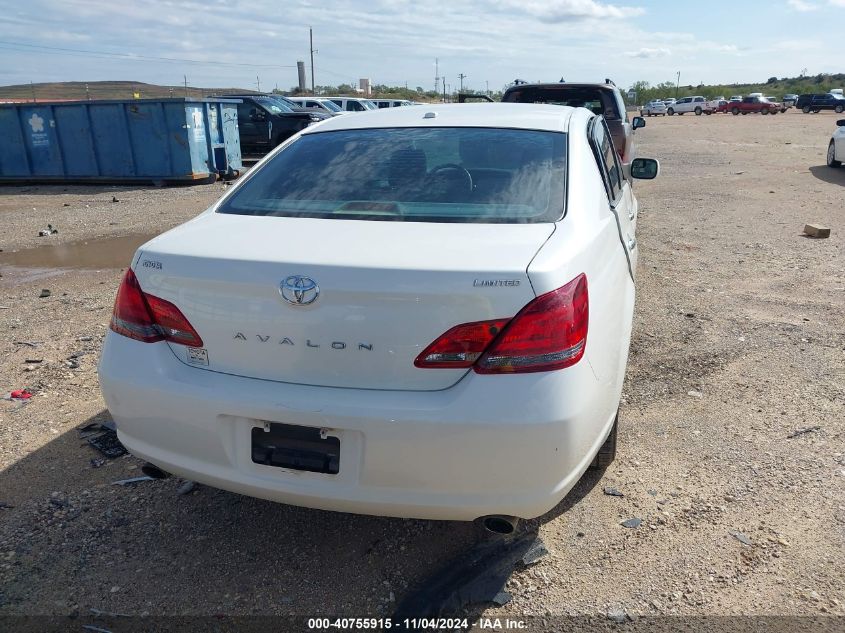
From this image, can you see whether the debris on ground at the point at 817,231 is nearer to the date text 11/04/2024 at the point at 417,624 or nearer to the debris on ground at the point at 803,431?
the debris on ground at the point at 803,431

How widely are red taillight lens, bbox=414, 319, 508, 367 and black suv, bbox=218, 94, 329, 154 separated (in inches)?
695

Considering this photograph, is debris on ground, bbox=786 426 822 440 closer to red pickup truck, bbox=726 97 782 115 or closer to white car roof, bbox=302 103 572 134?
white car roof, bbox=302 103 572 134

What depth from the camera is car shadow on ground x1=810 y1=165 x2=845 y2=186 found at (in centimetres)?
1461

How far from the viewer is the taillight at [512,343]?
2.17m

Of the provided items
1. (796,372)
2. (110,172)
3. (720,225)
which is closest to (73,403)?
(796,372)

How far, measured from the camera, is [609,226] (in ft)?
9.91

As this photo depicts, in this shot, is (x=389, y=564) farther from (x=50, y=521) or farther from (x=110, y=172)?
(x=110, y=172)

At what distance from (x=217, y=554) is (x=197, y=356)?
3.02 feet

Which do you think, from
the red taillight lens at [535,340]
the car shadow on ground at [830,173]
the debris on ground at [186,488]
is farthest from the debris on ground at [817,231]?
the debris on ground at [186,488]

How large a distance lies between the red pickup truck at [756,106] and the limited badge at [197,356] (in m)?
62.9

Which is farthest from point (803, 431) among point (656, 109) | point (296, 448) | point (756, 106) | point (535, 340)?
point (656, 109)

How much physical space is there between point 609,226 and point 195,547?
2219 mm

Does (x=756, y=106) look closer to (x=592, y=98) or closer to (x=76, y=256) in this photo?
(x=592, y=98)

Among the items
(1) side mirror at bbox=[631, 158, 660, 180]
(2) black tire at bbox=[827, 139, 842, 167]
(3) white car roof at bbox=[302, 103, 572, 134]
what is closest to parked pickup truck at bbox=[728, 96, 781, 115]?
(2) black tire at bbox=[827, 139, 842, 167]
